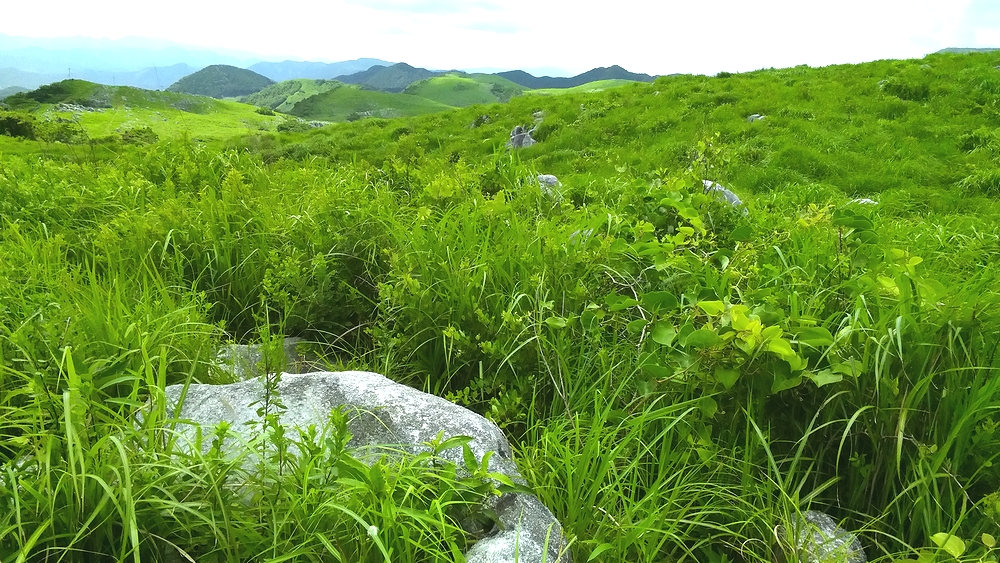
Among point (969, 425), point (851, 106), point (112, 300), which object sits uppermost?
point (851, 106)

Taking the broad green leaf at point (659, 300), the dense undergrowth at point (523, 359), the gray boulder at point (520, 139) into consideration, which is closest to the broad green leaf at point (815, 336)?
the dense undergrowth at point (523, 359)

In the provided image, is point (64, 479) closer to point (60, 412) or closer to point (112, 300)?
point (60, 412)

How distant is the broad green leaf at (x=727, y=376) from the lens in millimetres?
2219

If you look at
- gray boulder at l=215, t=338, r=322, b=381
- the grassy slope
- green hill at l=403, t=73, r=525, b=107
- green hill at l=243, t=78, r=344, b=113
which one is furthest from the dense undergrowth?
green hill at l=243, t=78, r=344, b=113

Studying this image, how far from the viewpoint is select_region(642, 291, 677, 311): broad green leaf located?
257 centimetres

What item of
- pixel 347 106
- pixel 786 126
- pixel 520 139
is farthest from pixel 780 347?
pixel 347 106

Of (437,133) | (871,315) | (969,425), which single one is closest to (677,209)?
(871,315)

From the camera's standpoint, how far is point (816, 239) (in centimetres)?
391

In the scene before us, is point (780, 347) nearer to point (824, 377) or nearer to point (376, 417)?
point (824, 377)

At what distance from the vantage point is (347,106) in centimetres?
13275

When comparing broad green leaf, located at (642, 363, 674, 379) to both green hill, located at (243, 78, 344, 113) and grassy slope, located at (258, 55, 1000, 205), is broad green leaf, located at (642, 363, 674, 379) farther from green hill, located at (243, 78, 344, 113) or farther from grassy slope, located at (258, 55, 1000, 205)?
green hill, located at (243, 78, 344, 113)

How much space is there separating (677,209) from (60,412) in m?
3.57

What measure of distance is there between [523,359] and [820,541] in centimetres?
150

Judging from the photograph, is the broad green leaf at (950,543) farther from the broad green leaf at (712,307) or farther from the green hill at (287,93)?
the green hill at (287,93)
